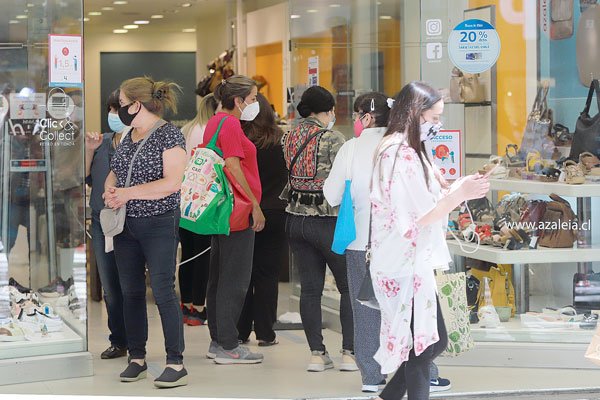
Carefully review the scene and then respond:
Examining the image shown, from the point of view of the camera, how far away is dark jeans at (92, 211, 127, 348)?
6312 mm

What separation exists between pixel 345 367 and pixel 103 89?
44.9ft

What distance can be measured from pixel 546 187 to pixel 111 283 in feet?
8.38

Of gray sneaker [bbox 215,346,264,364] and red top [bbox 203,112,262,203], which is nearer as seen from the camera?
red top [bbox 203,112,262,203]

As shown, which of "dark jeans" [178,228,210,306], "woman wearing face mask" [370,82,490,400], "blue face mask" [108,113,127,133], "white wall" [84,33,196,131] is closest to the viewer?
"woman wearing face mask" [370,82,490,400]

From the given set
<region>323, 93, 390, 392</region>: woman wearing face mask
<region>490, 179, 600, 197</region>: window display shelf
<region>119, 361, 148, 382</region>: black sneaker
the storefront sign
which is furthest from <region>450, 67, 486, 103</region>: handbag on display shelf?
<region>119, 361, 148, 382</region>: black sneaker

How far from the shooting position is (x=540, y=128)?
6270mm

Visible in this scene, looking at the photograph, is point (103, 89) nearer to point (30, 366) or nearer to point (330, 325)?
point (330, 325)

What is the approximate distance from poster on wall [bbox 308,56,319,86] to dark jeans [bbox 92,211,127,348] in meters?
2.22

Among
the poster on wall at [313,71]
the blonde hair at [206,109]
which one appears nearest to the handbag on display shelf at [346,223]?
the blonde hair at [206,109]

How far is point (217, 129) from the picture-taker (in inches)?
237

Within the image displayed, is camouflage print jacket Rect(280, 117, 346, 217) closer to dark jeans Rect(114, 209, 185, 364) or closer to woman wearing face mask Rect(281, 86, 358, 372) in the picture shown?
woman wearing face mask Rect(281, 86, 358, 372)

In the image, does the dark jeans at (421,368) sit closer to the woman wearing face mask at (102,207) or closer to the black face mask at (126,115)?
the black face mask at (126,115)

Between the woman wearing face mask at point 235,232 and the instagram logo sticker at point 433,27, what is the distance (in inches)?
41.4

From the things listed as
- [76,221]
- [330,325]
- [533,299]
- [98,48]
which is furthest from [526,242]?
[98,48]
